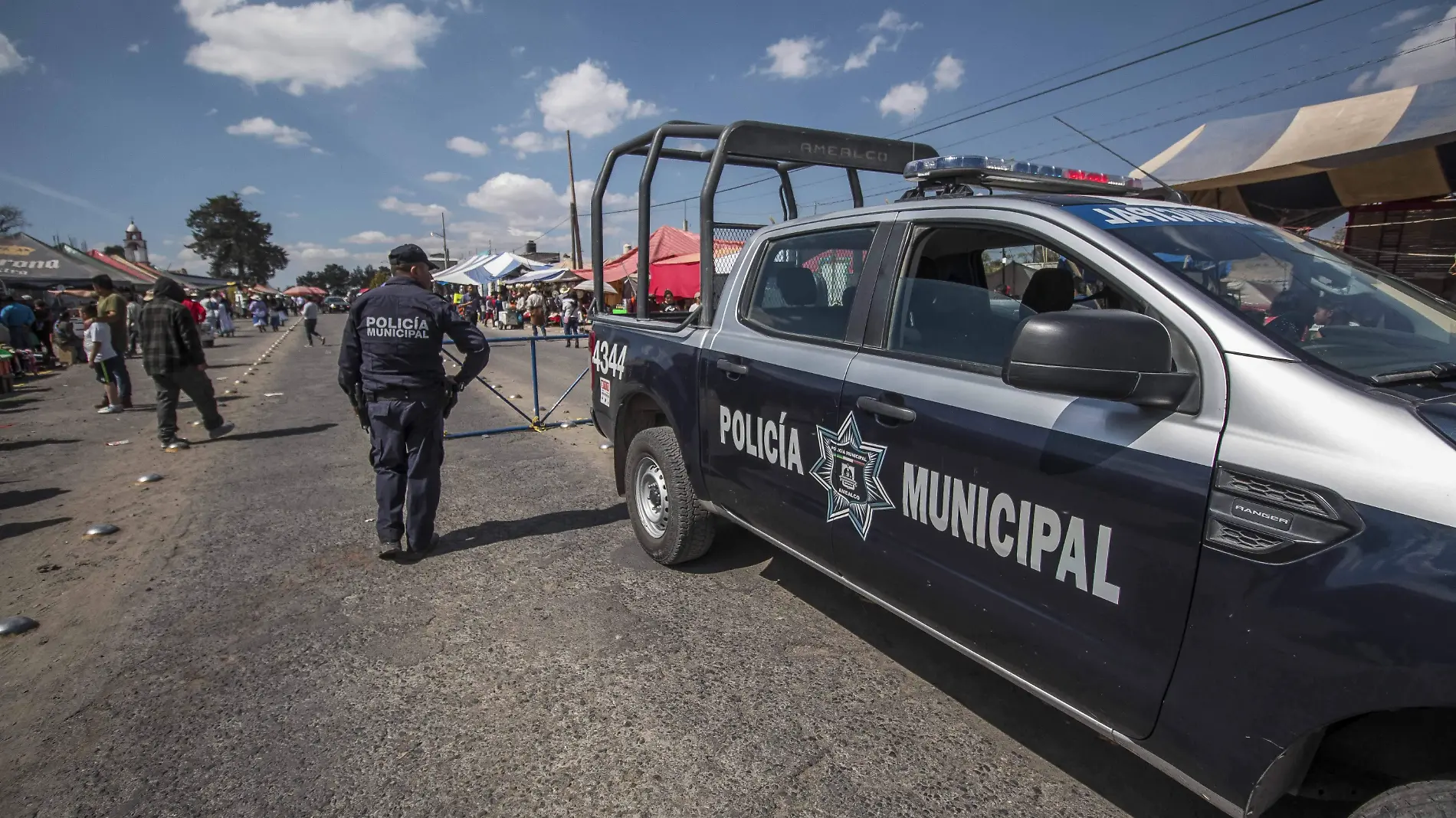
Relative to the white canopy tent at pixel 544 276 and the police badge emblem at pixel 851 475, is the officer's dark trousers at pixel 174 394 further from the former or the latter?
the white canopy tent at pixel 544 276

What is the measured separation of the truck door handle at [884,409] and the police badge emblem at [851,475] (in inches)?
3.2

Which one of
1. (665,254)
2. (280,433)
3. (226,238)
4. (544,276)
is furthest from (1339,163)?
(226,238)

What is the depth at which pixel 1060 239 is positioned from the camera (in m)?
2.07

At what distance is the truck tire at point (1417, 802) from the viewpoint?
1.29 meters

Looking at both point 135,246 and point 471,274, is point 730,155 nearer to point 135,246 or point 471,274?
point 471,274

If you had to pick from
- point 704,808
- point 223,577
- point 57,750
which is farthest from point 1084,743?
point 223,577

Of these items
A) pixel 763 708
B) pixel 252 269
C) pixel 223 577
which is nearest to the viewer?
pixel 763 708

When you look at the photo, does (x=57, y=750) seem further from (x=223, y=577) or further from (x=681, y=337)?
(x=681, y=337)

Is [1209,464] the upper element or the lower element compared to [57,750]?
upper

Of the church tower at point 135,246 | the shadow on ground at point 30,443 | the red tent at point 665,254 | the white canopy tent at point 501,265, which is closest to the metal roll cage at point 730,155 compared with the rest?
the shadow on ground at point 30,443

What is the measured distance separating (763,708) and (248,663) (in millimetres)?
2254

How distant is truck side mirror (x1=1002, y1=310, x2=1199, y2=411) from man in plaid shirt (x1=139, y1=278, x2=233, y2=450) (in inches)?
310

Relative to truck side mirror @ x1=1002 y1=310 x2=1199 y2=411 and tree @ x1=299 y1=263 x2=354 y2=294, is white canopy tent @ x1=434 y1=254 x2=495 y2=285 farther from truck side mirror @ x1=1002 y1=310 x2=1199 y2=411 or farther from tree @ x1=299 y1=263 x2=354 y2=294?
tree @ x1=299 y1=263 x2=354 y2=294

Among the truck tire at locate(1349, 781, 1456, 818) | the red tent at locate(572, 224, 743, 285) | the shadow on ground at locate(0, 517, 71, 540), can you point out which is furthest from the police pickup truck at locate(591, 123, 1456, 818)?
the red tent at locate(572, 224, 743, 285)
